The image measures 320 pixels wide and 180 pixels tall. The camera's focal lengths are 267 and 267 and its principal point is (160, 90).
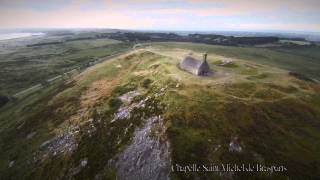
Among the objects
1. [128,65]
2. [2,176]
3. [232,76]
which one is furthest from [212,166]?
[128,65]

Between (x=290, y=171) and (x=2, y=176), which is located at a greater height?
(x=290, y=171)

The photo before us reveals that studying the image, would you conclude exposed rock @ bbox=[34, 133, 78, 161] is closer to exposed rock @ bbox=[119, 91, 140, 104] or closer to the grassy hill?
the grassy hill

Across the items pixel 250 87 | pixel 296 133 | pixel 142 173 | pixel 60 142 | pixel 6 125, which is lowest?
pixel 6 125

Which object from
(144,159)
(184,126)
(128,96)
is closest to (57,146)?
(128,96)

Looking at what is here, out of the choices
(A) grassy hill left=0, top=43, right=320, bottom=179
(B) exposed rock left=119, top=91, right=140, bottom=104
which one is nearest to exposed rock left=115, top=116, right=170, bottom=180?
(A) grassy hill left=0, top=43, right=320, bottom=179

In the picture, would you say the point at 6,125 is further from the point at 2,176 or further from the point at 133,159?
the point at 133,159

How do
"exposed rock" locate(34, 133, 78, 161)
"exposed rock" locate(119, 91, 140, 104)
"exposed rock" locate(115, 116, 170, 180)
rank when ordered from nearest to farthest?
"exposed rock" locate(115, 116, 170, 180), "exposed rock" locate(34, 133, 78, 161), "exposed rock" locate(119, 91, 140, 104)

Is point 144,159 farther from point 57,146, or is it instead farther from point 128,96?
point 128,96

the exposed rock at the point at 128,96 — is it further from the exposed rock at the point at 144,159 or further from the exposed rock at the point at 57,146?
the exposed rock at the point at 144,159
